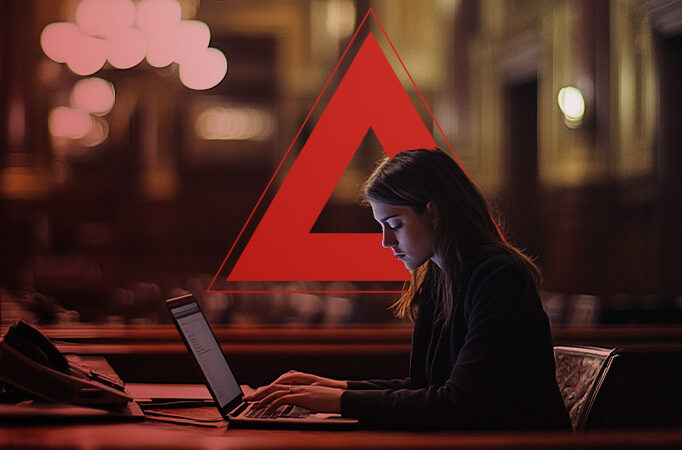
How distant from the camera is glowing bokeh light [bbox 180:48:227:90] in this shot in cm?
668

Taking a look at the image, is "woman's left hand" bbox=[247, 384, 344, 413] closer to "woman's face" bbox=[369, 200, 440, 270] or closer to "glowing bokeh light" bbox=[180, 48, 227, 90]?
"woman's face" bbox=[369, 200, 440, 270]

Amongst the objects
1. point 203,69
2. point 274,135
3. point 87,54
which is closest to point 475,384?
point 87,54

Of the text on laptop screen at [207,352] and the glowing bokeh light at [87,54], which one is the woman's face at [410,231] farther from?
the glowing bokeh light at [87,54]

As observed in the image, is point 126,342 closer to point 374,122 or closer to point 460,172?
point 374,122

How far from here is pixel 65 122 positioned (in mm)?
8430

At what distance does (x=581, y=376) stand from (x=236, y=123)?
7211 millimetres

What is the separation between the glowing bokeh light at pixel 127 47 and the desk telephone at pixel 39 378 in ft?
15.8

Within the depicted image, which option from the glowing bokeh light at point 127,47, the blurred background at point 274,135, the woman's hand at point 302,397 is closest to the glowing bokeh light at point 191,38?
the blurred background at point 274,135

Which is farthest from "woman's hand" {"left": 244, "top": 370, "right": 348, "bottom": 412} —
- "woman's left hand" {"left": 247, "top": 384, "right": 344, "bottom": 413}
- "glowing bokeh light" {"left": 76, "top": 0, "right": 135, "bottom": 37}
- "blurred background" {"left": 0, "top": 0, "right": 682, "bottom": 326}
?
"glowing bokeh light" {"left": 76, "top": 0, "right": 135, "bottom": 37}

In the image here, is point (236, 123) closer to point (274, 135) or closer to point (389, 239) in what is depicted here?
point (274, 135)

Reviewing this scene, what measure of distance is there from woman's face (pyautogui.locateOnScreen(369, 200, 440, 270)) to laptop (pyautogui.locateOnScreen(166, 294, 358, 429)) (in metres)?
0.39

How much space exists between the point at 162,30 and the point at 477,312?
5.02 m

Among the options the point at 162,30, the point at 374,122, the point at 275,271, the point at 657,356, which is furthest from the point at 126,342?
the point at 162,30

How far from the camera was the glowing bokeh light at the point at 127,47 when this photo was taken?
6.03 meters
